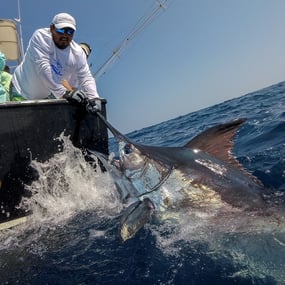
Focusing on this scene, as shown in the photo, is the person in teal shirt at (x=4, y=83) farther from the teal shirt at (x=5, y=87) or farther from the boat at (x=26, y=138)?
the boat at (x=26, y=138)

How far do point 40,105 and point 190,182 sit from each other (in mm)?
1676

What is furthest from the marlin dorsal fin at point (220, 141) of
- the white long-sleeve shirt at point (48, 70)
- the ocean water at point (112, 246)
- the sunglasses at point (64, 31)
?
the sunglasses at point (64, 31)

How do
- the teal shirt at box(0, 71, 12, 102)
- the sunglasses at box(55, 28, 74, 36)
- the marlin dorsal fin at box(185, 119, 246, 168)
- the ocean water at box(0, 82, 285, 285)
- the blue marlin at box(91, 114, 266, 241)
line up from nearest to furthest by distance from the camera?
the ocean water at box(0, 82, 285, 285) → the blue marlin at box(91, 114, 266, 241) → the marlin dorsal fin at box(185, 119, 246, 168) → the sunglasses at box(55, 28, 74, 36) → the teal shirt at box(0, 71, 12, 102)

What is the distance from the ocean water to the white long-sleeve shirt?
744 mm

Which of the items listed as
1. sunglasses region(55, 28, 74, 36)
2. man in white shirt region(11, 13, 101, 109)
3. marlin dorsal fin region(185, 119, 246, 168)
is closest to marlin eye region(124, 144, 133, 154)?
marlin dorsal fin region(185, 119, 246, 168)

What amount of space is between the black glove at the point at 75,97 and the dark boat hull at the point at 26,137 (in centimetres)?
5

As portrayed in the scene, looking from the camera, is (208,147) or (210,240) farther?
(208,147)

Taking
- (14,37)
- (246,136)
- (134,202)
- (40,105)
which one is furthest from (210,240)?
(14,37)

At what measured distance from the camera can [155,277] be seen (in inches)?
84.4

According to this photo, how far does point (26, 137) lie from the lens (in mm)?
3432

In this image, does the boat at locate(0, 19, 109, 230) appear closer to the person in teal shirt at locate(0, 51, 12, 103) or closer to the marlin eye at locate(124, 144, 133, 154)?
the person in teal shirt at locate(0, 51, 12, 103)

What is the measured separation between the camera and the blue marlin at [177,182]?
2.59 m

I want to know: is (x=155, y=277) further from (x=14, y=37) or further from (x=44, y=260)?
(x=14, y=37)

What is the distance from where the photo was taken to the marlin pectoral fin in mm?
2262
